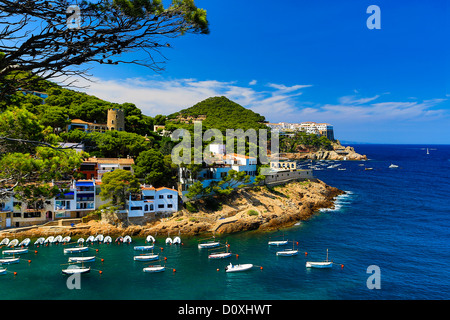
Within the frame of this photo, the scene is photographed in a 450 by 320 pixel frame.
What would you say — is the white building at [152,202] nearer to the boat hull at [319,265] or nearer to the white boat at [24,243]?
the white boat at [24,243]

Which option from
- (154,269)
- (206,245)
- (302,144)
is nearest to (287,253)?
(206,245)

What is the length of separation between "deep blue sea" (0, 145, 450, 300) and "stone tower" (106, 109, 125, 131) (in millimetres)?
34876

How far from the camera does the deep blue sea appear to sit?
80.0 ft

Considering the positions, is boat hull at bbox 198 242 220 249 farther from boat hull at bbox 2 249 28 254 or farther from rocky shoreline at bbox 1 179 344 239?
boat hull at bbox 2 249 28 254

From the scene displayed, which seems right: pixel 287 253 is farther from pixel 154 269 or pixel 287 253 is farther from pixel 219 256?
pixel 154 269

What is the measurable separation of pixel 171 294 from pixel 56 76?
22286mm

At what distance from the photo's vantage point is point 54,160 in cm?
1888

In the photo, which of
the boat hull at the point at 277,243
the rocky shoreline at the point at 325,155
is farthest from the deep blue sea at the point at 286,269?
the rocky shoreline at the point at 325,155

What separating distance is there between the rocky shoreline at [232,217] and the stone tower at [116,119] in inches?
1177

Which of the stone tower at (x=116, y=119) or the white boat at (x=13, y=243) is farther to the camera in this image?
the stone tower at (x=116, y=119)

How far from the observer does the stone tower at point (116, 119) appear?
63469 millimetres

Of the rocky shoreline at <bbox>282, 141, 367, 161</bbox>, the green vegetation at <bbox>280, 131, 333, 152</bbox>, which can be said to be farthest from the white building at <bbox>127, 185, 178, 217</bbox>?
the green vegetation at <bbox>280, 131, 333, 152</bbox>
